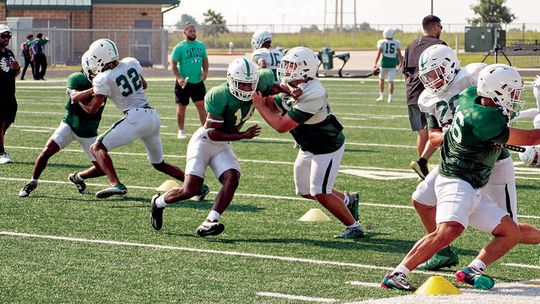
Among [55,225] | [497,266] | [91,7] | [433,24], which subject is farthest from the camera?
[91,7]

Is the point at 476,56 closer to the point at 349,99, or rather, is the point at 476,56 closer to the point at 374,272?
the point at 349,99

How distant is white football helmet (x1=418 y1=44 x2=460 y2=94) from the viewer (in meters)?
7.52

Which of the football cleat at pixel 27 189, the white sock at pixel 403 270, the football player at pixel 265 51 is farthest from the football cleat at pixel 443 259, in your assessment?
the football player at pixel 265 51

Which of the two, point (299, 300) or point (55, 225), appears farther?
point (55, 225)

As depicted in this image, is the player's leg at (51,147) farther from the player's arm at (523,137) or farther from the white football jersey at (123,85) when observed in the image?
the player's arm at (523,137)

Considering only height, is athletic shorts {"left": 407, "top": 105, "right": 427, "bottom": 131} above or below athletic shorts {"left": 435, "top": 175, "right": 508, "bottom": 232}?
above

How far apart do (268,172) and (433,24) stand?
8.16 feet

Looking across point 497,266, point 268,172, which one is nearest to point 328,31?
point 268,172

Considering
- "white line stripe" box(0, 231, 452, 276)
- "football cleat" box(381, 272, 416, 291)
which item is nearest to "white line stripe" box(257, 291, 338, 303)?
"football cleat" box(381, 272, 416, 291)

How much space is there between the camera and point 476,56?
1809 inches

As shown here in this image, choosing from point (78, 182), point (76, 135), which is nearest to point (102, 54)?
point (76, 135)

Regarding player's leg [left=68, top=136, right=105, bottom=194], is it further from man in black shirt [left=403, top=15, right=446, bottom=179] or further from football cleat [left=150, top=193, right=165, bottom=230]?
man in black shirt [left=403, top=15, right=446, bottom=179]

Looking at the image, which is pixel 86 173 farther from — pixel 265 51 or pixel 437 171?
pixel 437 171

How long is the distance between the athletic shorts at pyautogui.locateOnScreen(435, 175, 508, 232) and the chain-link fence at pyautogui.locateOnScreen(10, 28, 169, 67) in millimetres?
37778
